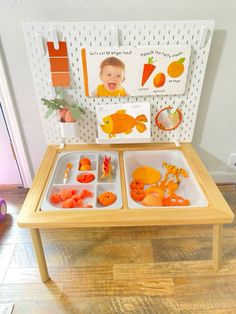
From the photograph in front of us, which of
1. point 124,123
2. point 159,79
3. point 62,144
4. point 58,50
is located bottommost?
point 62,144

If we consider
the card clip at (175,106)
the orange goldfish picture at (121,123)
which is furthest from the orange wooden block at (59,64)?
the card clip at (175,106)

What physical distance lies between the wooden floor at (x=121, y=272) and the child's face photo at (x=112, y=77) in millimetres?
699

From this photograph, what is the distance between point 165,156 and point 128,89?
1.16 ft

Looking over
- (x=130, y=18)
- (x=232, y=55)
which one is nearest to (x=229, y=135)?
(x=232, y=55)

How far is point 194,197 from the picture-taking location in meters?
0.89

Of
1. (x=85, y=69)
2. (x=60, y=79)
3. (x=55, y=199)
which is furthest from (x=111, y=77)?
(x=55, y=199)

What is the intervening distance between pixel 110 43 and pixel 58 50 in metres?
0.21

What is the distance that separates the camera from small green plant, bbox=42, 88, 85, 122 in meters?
0.96

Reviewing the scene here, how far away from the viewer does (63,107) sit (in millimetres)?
981

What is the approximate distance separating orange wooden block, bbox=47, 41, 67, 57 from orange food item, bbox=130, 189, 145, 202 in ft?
2.01

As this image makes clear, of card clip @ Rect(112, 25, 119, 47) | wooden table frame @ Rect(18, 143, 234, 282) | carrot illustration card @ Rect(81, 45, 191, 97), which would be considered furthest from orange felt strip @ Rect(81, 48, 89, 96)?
wooden table frame @ Rect(18, 143, 234, 282)

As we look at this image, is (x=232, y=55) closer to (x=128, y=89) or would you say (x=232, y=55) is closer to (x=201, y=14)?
(x=201, y=14)

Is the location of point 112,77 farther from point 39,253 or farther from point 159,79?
point 39,253

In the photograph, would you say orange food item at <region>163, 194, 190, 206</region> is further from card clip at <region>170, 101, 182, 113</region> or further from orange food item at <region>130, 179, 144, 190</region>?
card clip at <region>170, 101, 182, 113</region>
